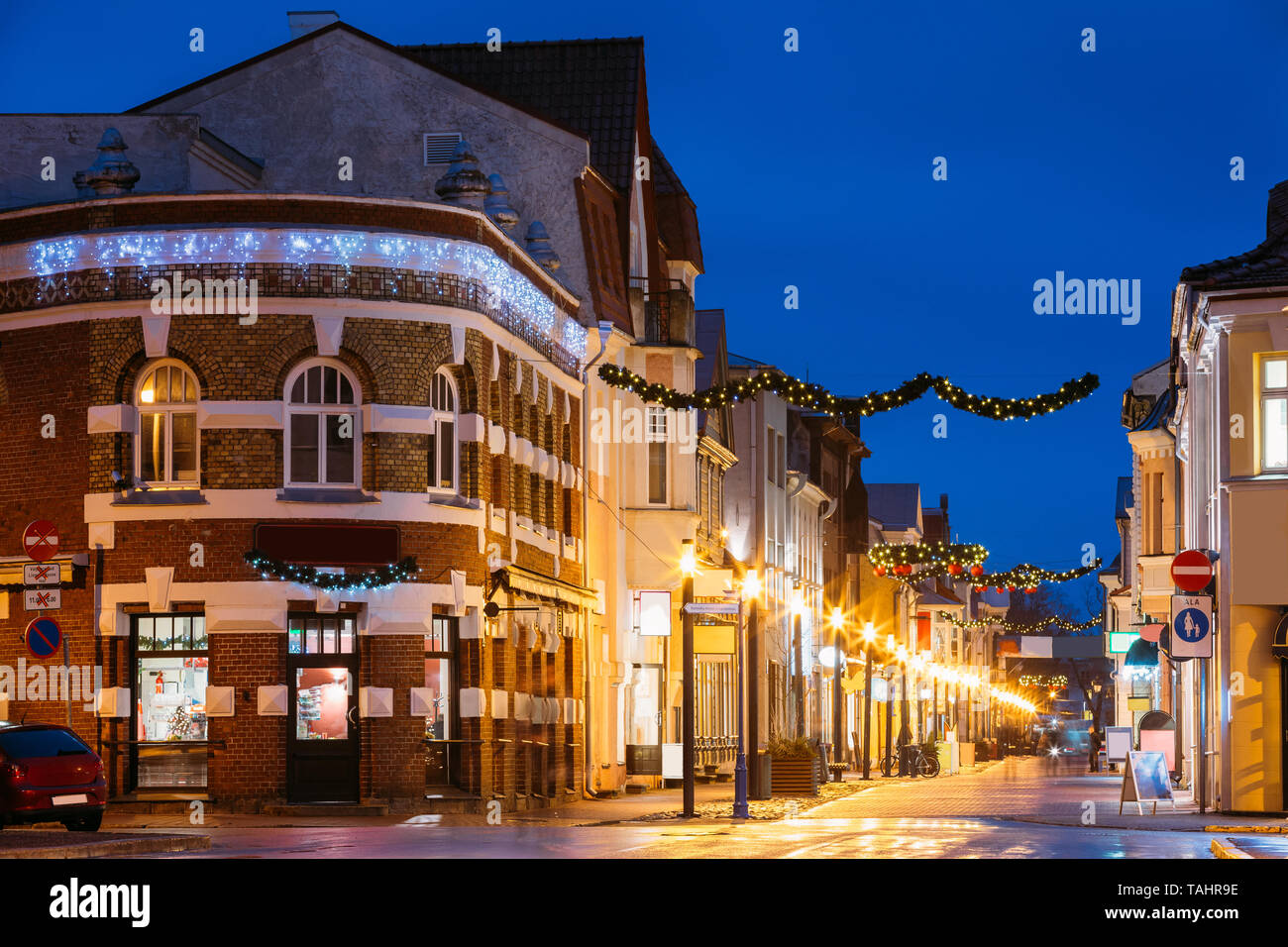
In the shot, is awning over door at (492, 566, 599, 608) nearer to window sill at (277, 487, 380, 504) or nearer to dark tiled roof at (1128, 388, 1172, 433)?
window sill at (277, 487, 380, 504)

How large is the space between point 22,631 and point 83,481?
2.51 metres

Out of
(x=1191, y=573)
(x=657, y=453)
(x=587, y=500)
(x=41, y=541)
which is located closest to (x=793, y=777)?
(x=587, y=500)

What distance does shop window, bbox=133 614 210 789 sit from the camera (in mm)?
32938

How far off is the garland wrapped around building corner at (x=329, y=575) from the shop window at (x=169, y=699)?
1.46 metres

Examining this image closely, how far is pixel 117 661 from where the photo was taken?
33.2 m

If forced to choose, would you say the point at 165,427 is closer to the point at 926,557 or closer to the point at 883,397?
the point at 883,397

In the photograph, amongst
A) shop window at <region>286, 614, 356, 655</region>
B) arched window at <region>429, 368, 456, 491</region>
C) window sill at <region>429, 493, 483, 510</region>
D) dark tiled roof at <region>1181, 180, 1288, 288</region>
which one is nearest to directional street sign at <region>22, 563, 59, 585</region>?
shop window at <region>286, 614, 356, 655</region>

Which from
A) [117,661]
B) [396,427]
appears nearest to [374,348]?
[396,427]

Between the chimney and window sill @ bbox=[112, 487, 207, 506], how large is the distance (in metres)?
15.1

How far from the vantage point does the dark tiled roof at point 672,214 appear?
170 feet

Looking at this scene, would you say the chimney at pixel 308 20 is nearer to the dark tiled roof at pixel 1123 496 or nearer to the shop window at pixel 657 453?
the shop window at pixel 657 453

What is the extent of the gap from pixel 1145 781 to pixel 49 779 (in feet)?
54.2

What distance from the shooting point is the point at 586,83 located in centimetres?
4697

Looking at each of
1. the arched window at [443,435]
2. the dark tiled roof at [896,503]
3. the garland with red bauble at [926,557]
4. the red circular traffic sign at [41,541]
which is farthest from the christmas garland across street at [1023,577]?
the dark tiled roof at [896,503]
